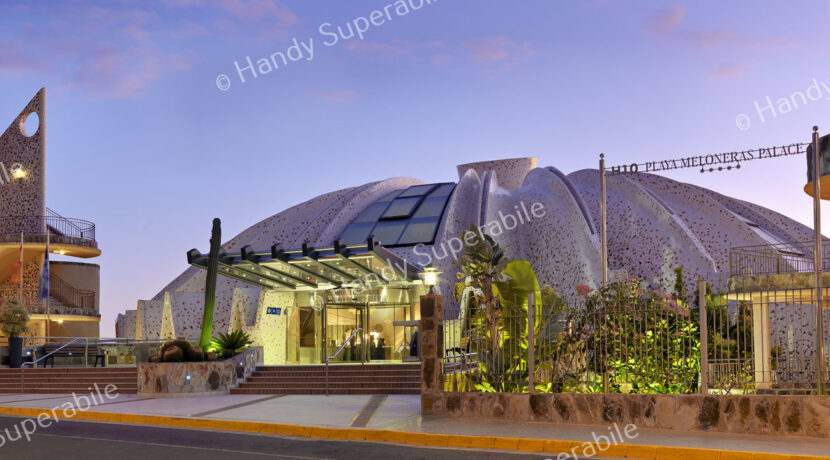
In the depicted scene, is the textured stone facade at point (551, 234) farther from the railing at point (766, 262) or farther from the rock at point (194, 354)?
the railing at point (766, 262)

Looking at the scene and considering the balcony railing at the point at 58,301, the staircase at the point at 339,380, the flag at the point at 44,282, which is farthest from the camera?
the balcony railing at the point at 58,301

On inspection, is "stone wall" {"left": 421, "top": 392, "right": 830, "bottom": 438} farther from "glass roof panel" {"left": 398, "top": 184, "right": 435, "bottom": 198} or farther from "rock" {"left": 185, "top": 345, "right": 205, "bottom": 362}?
"glass roof panel" {"left": 398, "top": 184, "right": 435, "bottom": 198}

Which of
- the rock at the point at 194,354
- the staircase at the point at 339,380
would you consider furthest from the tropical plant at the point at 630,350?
the rock at the point at 194,354

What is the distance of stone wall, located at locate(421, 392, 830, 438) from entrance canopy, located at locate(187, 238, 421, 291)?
11.4m

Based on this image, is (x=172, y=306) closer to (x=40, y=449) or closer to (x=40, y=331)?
(x=40, y=331)

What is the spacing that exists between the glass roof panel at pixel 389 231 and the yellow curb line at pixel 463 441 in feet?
73.5

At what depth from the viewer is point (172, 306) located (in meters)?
35.8

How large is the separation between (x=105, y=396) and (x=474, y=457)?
14323mm

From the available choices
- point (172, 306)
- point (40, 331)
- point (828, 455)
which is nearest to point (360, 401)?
point (828, 455)

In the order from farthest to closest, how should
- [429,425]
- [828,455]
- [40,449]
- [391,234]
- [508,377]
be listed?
[391,234] → [508,377] → [429,425] → [40,449] → [828,455]

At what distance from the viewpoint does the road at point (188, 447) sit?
34.7 feet

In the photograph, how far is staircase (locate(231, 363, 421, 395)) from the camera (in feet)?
72.0

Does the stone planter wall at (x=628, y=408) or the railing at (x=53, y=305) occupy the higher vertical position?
the railing at (x=53, y=305)

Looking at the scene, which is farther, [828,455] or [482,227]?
[482,227]
